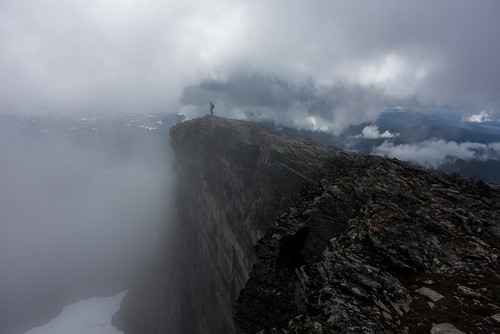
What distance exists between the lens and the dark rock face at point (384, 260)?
10820 mm

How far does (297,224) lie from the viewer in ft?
79.8

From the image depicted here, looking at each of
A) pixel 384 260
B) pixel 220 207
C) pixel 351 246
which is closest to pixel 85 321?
pixel 220 207

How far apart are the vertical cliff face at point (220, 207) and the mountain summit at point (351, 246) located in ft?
1.46

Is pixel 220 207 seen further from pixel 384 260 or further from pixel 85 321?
pixel 85 321

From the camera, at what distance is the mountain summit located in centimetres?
1124

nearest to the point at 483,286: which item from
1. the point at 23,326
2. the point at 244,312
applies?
the point at 244,312

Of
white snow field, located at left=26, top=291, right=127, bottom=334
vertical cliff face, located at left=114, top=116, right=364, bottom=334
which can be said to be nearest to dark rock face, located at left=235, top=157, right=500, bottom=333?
vertical cliff face, located at left=114, top=116, right=364, bottom=334

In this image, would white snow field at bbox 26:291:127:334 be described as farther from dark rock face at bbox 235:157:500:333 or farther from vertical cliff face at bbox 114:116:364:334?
dark rock face at bbox 235:157:500:333

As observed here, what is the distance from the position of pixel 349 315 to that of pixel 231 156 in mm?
56508

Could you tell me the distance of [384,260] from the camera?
47.2 ft

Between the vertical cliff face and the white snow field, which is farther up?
the vertical cliff face

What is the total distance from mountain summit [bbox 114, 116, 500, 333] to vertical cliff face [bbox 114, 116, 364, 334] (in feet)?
1.46

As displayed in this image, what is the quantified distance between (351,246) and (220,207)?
178 ft

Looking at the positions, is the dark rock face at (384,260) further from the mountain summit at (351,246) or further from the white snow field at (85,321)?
the white snow field at (85,321)
